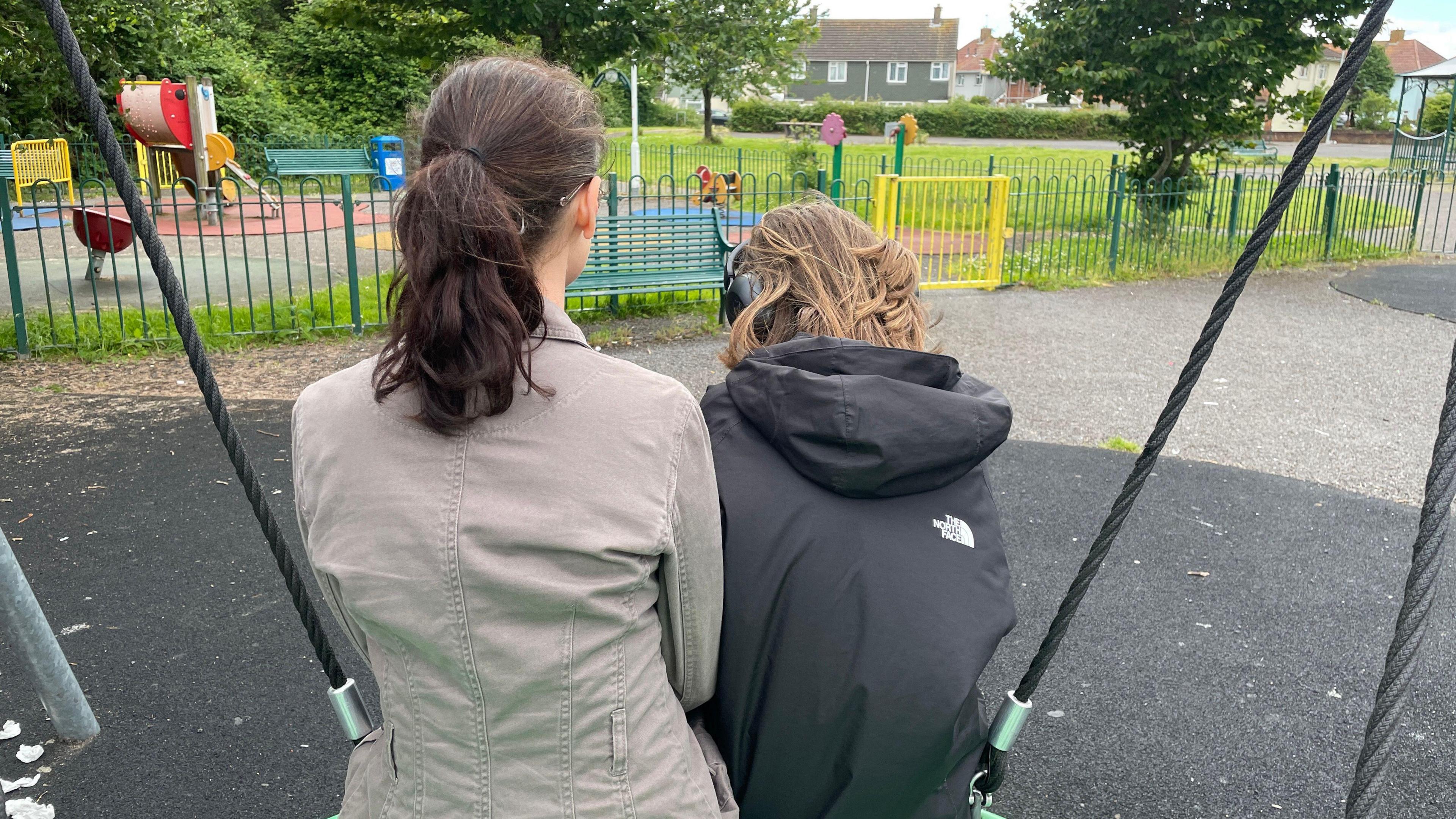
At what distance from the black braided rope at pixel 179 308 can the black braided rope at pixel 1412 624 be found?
1.48 meters

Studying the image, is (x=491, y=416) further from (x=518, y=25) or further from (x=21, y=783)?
(x=518, y=25)

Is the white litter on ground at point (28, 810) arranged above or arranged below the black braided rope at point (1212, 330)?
below

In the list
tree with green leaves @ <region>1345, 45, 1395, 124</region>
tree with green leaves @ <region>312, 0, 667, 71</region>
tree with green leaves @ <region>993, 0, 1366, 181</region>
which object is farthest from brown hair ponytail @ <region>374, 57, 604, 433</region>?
tree with green leaves @ <region>1345, 45, 1395, 124</region>

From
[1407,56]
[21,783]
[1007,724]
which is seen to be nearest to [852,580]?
[1007,724]

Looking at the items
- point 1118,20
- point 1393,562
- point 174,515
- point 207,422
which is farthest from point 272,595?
point 1118,20

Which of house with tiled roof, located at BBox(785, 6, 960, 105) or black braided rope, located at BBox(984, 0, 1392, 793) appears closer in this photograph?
black braided rope, located at BBox(984, 0, 1392, 793)

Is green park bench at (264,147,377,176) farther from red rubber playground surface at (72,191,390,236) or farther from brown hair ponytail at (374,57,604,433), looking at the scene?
brown hair ponytail at (374,57,604,433)

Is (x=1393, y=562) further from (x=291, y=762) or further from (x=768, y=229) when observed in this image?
(x=291, y=762)

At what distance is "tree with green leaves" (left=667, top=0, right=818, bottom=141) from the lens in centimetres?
2264

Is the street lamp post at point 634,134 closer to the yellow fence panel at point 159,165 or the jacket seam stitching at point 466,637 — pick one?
the yellow fence panel at point 159,165

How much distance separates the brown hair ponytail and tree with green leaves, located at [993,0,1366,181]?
10873 millimetres

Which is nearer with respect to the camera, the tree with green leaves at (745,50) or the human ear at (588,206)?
the human ear at (588,206)

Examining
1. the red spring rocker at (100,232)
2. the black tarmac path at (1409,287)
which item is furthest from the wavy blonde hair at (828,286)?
the black tarmac path at (1409,287)

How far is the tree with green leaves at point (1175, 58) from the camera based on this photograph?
1080cm
